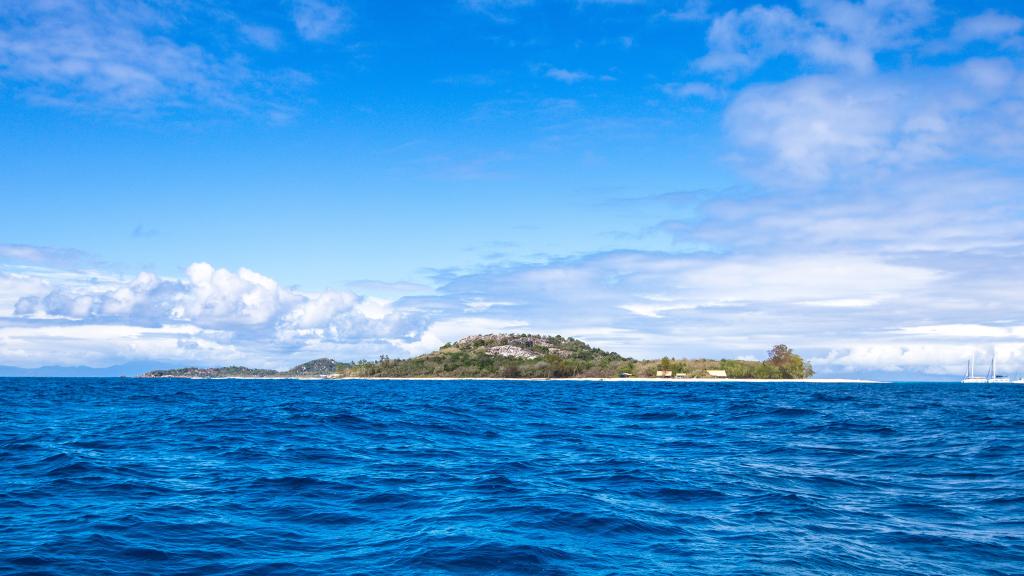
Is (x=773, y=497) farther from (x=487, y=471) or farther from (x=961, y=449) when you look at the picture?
(x=961, y=449)

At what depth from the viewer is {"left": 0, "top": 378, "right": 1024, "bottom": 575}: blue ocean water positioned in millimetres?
15047

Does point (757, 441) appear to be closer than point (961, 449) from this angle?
No

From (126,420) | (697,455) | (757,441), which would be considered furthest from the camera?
(126,420)

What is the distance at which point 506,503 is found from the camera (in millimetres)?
20516

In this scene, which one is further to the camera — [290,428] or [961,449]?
[290,428]

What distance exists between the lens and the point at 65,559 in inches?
583

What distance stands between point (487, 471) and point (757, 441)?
17.5 meters

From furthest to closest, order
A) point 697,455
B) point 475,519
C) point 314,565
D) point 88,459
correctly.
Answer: point 697,455 → point 88,459 → point 475,519 → point 314,565

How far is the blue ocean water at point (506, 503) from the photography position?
49.4 ft

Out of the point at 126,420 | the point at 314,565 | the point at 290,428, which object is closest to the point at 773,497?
the point at 314,565

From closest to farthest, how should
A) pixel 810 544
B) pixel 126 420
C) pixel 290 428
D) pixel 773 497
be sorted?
pixel 810 544
pixel 773 497
pixel 290 428
pixel 126 420

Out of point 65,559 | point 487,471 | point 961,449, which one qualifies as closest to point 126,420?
point 487,471

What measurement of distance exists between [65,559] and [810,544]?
16252mm

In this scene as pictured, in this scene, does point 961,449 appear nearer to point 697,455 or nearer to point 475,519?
point 697,455
